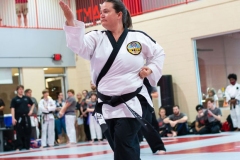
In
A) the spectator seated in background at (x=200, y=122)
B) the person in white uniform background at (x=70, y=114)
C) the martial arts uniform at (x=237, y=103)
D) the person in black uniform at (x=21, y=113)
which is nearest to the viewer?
the person in black uniform at (x=21, y=113)

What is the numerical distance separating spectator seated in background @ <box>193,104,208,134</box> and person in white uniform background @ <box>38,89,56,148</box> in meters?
4.51

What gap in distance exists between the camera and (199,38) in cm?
1623

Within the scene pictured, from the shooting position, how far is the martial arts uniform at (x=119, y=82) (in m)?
3.81

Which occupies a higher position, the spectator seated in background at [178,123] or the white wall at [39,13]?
the white wall at [39,13]

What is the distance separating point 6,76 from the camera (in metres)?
17.3

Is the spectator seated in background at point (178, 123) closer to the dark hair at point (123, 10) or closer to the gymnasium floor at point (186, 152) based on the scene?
the gymnasium floor at point (186, 152)

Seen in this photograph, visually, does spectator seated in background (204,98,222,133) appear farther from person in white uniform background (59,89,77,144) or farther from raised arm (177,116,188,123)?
person in white uniform background (59,89,77,144)

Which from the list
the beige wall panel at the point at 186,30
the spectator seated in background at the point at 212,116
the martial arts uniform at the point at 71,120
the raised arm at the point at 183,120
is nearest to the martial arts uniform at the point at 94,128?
the martial arts uniform at the point at 71,120

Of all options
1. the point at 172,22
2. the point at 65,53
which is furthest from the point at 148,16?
the point at 65,53

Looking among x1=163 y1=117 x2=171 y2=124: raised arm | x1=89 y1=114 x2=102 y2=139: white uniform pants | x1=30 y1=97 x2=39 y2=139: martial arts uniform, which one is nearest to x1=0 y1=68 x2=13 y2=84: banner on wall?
x1=30 y1=97 x2=39 y2=139: martial arts uniform

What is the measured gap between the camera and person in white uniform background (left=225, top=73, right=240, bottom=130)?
48.0 feet

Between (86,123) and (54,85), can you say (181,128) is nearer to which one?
(86,123)

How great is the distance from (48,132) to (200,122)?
482cm

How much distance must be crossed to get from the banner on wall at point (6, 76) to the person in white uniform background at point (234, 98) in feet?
24.7
